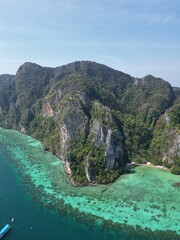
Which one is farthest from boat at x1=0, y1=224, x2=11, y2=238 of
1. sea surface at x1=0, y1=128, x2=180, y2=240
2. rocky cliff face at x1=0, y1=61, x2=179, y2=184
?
rocky cliff face at x1=0, y1=61, x2=179, y2=184

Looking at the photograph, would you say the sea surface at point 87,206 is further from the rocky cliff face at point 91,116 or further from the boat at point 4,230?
the rocky cliff face at point 91,116

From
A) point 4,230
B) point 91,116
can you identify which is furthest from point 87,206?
point 91,116

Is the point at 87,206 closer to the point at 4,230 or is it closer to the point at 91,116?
the point at 4,230

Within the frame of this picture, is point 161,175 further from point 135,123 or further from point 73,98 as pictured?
point 73,98

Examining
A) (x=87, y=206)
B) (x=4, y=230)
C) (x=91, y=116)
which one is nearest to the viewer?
(x=4, y=230)

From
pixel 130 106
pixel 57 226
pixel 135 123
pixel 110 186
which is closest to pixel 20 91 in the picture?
pixel 130 106

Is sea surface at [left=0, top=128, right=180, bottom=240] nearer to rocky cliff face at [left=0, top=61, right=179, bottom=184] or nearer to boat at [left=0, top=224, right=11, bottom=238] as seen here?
→ boat at [left=0, top=224, right=11, bottom=238]
